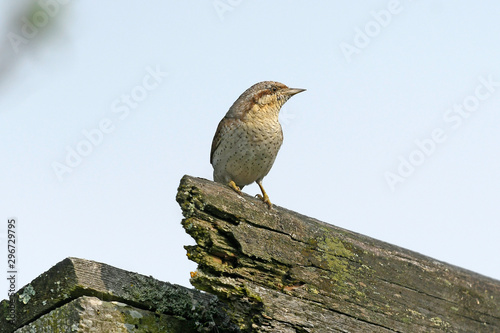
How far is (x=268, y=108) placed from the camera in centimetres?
541

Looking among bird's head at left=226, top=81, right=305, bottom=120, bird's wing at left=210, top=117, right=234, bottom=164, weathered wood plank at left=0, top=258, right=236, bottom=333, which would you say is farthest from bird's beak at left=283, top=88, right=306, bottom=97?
weathered wood plank at left=0, top=258, right=236, bottom=333

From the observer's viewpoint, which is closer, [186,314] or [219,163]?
[186,314]

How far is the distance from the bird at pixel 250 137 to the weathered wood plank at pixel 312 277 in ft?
7.35

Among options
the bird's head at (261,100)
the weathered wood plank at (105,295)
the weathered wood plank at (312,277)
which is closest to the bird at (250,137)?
the bird's head at (261,100)

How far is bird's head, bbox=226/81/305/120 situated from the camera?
5309 millimetres

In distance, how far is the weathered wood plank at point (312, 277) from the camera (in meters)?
2.28

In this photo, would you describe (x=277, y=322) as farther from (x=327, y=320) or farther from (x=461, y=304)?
(x=461, y=304)

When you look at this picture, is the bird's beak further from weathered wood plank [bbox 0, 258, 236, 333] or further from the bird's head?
weathered wood plank [bbox 0, 258, 236, 333]

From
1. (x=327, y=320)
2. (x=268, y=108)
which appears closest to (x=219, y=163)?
(x=268, y=108)

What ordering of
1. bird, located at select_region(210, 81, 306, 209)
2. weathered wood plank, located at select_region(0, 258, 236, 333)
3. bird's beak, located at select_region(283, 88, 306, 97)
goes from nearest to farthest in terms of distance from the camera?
weathered wood plank, located at select_region(0, 258, 236, 333) → bird, located at select_region(210, 81, 306, 209) → bird's beak, located at select_region(283, 88, 306, 97)

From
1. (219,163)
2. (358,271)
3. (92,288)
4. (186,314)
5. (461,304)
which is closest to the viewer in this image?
(92,288)

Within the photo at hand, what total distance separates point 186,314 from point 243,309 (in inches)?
11.0

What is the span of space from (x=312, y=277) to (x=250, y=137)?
2.71m

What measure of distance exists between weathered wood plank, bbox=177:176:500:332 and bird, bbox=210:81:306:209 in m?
2.24
